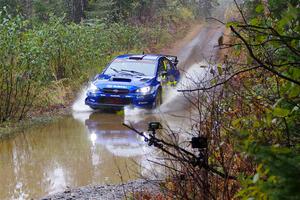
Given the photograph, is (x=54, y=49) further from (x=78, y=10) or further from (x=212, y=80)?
(x=212, y=80)

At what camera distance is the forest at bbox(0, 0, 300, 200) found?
8.35ft

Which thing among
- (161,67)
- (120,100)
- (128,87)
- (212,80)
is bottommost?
(120,100)

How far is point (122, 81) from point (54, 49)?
158 inches

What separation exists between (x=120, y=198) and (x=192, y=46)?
2831 cm

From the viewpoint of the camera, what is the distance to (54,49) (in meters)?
17.5

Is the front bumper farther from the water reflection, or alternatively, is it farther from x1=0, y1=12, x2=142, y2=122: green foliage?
x1=0, y1=12, x2=142, y2=122: green foliage

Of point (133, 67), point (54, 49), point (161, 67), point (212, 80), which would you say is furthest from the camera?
point (54, 49)

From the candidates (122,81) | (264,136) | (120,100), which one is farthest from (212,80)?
(122,81)

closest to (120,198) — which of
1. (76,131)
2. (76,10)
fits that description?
(76,131)

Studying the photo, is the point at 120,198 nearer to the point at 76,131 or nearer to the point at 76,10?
the point at 76,131

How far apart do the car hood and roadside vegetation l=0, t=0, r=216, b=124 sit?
179cm

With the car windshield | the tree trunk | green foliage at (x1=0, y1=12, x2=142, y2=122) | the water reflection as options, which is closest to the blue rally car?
the car windshield

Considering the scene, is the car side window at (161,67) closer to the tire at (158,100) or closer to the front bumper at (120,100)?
the tire at (158,100)

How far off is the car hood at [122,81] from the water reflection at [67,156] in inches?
44.5
